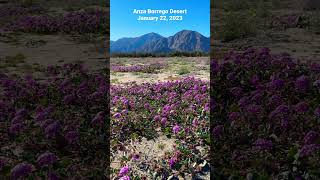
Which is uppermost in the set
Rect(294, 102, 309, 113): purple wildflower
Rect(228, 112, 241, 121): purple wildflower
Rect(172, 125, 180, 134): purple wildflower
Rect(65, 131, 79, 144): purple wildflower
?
Rect(294, 102, 309, 113): purple wildflower

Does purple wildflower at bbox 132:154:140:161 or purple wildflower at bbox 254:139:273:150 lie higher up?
purple wildflower at bbox 254:139:273:150

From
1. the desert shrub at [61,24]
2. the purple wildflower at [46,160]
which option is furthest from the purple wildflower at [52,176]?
the desert shrub at [61,24]

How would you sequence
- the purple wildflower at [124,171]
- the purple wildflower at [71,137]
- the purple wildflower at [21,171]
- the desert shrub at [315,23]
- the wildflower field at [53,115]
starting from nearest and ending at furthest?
the purple wildflower at [21,171] < the purple wildflower at [124,171] < the wildflower field at [53,115] < the purple wildflower at [71,137] < the desert shrub at [315,23]

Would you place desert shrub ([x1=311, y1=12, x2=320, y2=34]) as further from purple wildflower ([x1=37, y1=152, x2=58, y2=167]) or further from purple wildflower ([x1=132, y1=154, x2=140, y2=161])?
purple wildflower ([x1=37, y1=152, x2=58, y2=167])

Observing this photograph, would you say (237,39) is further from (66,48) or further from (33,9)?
(33,9)

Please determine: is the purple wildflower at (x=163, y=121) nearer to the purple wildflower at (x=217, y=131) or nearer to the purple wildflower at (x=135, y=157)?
the purple wildflower at (x=217, y=131)

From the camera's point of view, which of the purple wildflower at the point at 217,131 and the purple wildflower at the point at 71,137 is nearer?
the purple wildflower at the point at 217,131

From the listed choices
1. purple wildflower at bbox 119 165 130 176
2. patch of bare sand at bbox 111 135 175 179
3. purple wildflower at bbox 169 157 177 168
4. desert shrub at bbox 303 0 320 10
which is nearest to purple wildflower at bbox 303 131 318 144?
purple wildflower at bbox 169 157 177 168
